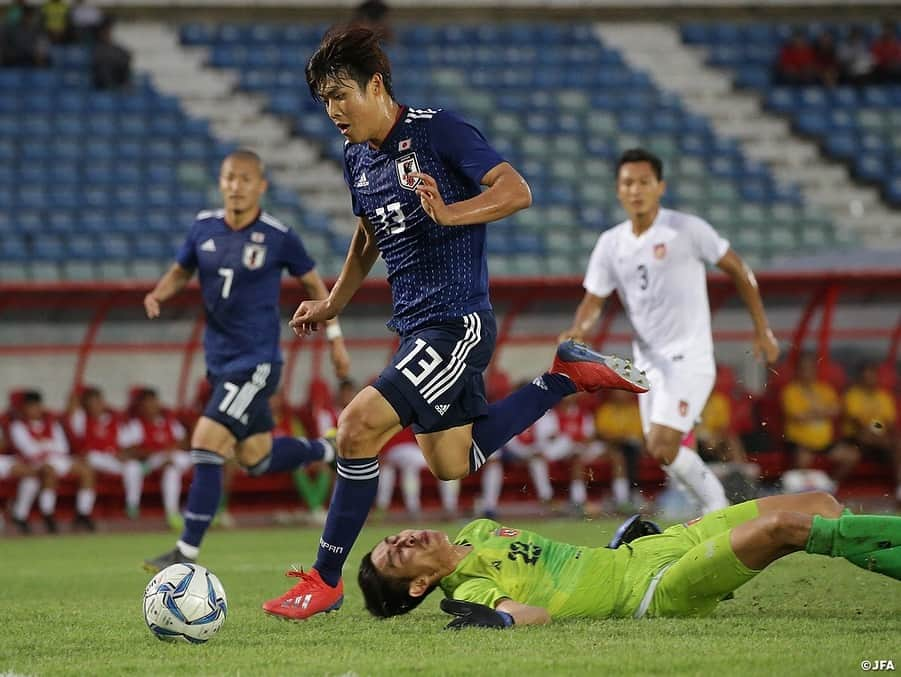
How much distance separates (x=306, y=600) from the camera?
19.6ft

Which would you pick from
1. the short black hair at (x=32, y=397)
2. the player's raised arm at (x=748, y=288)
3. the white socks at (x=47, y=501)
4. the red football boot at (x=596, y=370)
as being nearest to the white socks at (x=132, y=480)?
the white socks at (x=47, y=501)

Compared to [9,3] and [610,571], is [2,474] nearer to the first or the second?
[610,571]

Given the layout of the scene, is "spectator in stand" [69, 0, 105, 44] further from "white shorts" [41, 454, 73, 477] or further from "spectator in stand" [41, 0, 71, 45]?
"white shorts" [41, 454, 73, 477]

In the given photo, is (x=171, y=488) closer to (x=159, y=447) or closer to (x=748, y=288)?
(x=159, y=447)

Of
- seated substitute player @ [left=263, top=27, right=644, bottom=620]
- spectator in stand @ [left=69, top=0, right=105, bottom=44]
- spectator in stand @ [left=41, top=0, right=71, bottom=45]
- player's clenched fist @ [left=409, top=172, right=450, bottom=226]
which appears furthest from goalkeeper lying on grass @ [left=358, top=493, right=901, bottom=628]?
spectator in stand @ [left=41, top=0, right=71, bottom=45]

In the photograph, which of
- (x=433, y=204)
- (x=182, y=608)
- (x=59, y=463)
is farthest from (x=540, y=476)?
(x=182, y=608)

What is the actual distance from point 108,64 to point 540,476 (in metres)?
10.5

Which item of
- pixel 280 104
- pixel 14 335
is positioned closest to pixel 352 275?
pixel 14 335

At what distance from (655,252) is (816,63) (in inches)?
673

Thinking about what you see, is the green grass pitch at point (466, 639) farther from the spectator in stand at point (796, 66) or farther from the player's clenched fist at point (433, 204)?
the spectator in stand at point (796, 66)

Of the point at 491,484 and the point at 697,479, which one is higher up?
the point at 697,479

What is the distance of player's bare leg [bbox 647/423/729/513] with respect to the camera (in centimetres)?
883

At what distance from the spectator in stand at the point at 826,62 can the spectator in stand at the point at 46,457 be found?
51.2 feet

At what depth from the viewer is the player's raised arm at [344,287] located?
652cm
